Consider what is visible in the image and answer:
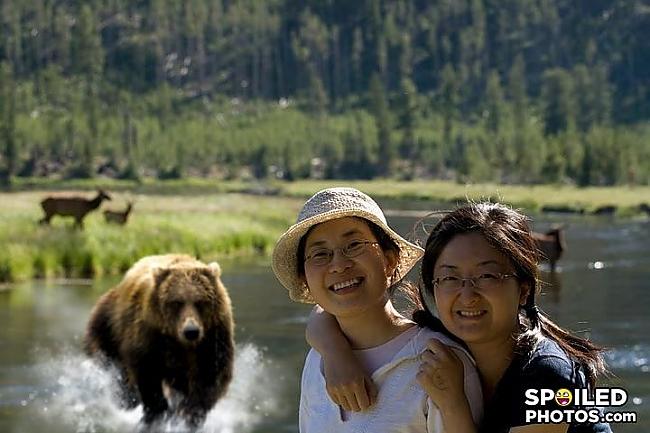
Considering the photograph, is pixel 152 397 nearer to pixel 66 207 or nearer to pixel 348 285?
pixel 348 285

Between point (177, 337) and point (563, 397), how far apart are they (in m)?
8.16

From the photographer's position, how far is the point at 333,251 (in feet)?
15.2

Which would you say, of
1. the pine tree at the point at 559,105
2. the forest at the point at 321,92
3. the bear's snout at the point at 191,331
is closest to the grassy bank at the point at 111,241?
the bear's snout at the point at 191,331

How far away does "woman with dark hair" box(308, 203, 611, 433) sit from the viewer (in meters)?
3.96

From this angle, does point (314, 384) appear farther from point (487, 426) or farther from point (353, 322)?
point (487, 426)

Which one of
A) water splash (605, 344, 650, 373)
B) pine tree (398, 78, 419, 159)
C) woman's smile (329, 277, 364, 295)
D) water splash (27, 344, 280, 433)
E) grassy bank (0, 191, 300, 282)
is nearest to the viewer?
woman's smile (329, 277, 364, 295)

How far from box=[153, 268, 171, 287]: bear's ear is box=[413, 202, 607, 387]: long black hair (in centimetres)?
751

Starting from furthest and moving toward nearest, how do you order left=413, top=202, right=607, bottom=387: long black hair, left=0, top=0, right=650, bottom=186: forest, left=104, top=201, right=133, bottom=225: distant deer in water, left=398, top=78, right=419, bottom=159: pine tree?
1. left=398, top=78, right=419, bottom=159: pine tree
2. left=0, top=0, right=650, bottom=186: forest
3. left=104, top=201, right=133, bottom=225: distant deer in water
4. left=413, top=202, right=607, bottom=387: long black hair

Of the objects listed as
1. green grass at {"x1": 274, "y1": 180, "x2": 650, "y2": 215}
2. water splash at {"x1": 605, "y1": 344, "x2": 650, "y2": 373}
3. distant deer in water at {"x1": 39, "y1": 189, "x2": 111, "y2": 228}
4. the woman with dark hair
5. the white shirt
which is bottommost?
green grass at {"x1": 274, "y1": 180, "x2": 650, "y2": 215}

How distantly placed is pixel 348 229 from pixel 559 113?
14944 cm

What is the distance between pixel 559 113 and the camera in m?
151

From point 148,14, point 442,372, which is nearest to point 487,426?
point 442,372

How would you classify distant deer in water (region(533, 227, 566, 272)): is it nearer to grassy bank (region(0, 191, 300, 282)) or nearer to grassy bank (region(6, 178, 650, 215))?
grassy bank (region(0, 191, 300, 282))

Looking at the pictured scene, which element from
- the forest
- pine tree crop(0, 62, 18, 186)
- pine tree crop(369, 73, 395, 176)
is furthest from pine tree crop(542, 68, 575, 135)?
pine tree crop(0, 62, 18, 186)
